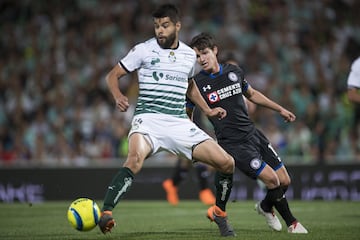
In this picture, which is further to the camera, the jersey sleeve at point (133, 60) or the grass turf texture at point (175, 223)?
the grass turf texture at point (175, 223)

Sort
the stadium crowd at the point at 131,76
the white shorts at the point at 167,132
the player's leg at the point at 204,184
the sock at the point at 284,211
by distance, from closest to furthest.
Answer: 1. the white shorts at the point at 167,132
2. the sock at the point at 284,211
3. the player's leg at the point at 204,184
4. the stadium crowd at the point at 131,76

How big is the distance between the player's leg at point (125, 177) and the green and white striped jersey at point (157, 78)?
0.43 meters

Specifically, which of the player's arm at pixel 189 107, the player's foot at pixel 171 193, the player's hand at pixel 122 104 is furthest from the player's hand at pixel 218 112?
the player's foot at pixel 171 193

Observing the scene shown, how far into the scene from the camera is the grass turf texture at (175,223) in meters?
8.40

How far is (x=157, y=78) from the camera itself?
8000 millimetres

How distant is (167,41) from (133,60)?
0.44 m

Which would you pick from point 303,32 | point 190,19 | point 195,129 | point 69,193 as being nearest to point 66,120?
point 69,193

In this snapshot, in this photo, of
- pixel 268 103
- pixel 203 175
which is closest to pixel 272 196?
pixel 268 103

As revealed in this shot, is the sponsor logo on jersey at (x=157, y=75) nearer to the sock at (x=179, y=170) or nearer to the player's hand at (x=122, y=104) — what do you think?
the player's hand at (x=122, y=104)

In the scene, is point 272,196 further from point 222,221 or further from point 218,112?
point 218,112

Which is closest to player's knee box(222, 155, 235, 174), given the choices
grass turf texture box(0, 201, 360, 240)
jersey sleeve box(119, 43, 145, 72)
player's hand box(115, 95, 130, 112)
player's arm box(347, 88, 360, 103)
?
grass turf texture box(0, 201, 360, 240)

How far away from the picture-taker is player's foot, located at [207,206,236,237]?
27.1 ft

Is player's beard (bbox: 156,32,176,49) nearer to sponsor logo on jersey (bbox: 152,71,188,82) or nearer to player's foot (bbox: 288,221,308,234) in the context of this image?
sponsor logo on jersey (bbox: 152,71,188,82)

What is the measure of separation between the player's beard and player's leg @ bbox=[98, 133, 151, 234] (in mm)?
1014
